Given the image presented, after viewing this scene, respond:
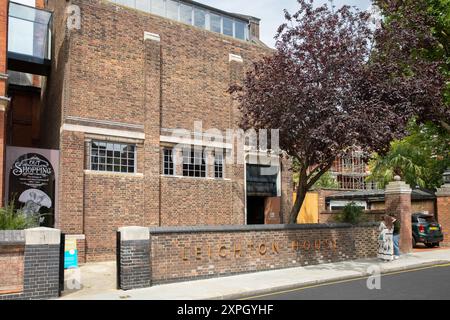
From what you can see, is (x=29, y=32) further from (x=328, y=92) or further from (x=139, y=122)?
(x=328, y=92)

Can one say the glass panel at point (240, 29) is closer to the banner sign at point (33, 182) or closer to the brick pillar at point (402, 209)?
the brick pillar at point (402, 209)

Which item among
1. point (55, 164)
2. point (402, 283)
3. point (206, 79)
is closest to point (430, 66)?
point (402, 283)

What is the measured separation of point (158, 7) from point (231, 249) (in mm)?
14677

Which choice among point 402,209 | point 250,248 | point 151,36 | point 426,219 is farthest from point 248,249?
point 426,219

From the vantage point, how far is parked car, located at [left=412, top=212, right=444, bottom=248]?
21594 mm

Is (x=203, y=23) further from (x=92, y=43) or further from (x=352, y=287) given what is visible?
(x=352, y=287)

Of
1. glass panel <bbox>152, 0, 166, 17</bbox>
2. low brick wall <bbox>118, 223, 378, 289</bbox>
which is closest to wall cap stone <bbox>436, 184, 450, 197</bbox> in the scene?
low brick wall <bbox>118, 223, 378, 289</bbox>

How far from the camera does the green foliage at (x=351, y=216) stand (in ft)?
58.0

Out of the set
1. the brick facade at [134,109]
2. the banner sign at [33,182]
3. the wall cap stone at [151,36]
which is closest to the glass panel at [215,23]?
the brick facade at [134,109]

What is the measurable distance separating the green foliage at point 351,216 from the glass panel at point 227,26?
1197 centimetres

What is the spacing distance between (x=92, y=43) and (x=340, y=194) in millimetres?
22357

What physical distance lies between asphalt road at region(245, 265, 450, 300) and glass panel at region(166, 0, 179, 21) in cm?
1660

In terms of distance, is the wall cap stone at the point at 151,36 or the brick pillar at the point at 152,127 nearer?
the brick pillar at the point at 152,127

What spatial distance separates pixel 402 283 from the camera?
1172 centimetres
